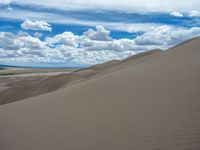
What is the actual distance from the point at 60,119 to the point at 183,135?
3.65m

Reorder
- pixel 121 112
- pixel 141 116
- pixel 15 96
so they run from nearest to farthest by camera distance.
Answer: pixel 141 116 < pixel 121 112 < pixel 15 96

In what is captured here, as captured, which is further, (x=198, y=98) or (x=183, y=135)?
(x=198, y=98)

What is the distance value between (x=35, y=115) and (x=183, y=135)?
5.05 meters

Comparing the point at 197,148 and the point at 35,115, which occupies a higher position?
the point at 197,148

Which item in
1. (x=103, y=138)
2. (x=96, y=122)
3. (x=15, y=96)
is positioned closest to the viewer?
(x=103, y=138)

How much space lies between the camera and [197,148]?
137 inches

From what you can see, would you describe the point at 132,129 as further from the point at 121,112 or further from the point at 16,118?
the point at 16,118

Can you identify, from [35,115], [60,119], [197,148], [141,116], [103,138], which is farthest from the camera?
[35,115]

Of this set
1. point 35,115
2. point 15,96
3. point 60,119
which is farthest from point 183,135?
point 15,96

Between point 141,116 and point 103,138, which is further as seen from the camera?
point 141,116

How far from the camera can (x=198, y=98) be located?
5.82 m

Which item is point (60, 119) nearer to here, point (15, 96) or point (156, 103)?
point (156, 103)

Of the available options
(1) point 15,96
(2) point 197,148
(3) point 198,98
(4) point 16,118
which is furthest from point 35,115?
(1) point 15,96

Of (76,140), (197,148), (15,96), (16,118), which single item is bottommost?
(15,96)
